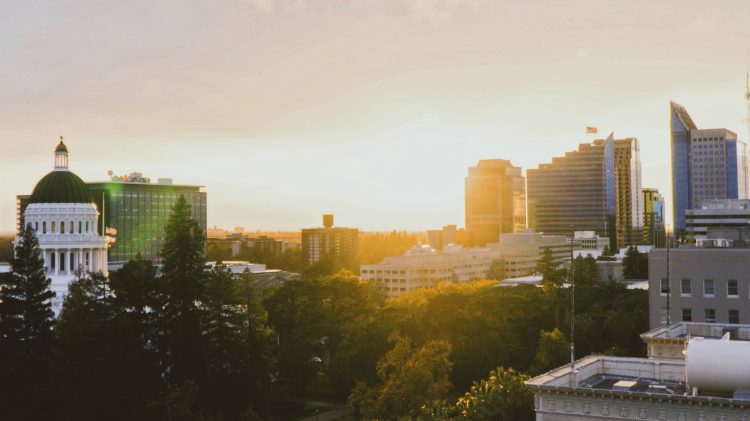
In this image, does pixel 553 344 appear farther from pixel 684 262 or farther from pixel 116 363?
pixel 116 363

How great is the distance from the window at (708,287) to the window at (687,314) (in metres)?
2.04

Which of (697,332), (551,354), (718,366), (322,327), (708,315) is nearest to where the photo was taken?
(718,366)

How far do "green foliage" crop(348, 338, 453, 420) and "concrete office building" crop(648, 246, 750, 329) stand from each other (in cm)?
2223

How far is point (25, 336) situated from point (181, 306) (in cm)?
1146

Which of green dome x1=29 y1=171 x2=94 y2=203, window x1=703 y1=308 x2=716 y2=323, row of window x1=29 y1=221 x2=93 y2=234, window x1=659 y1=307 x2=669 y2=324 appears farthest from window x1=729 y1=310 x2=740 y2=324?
green dome x1=29 y1=171 x2=94 y2=203

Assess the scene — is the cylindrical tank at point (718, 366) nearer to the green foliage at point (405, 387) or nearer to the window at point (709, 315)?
the green foliage at point (405, 387)

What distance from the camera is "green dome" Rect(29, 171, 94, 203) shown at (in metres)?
102

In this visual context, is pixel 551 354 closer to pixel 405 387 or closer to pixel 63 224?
pixel 405 387

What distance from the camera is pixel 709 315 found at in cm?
7162

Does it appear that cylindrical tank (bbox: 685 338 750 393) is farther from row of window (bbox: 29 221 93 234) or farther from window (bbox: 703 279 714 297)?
row of window (bbox: 29 221 93 234)

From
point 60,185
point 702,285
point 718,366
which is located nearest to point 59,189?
point 60,185

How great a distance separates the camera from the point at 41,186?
103m

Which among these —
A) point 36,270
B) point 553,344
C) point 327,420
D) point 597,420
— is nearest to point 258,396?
point 327,420

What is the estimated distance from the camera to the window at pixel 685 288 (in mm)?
73812
